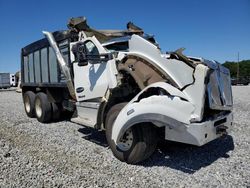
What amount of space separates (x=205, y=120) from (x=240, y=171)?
107 centimetres

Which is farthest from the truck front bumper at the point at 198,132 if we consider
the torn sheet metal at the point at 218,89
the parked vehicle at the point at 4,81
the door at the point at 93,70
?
the parked vehicle at the point at 4,81

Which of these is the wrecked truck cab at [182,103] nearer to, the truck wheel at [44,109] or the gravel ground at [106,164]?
the gravel ground at [106,164]

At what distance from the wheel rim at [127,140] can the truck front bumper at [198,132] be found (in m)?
0.68

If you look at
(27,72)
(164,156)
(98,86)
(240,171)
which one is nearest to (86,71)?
(98,86)

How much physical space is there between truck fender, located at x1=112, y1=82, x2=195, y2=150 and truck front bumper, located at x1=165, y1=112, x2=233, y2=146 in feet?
0.36

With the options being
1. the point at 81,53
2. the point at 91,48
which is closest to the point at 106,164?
the point at 81,53

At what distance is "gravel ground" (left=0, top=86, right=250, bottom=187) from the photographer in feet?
12.8

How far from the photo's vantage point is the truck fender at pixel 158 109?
3.84 meters

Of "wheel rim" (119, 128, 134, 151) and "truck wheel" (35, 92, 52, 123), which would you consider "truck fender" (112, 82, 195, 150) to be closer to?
"wheel rim" (119, 128, 134, 151)

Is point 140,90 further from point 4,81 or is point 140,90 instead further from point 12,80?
point 12,80

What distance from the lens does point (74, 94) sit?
672 centimetres

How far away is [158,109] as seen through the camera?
12.9ft

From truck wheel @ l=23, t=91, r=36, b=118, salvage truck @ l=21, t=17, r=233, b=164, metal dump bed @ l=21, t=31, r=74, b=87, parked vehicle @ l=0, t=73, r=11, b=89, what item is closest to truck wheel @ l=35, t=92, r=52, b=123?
metal dump bed @ l=21, t=31, r=74, b=87

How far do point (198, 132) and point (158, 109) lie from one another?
655mm
